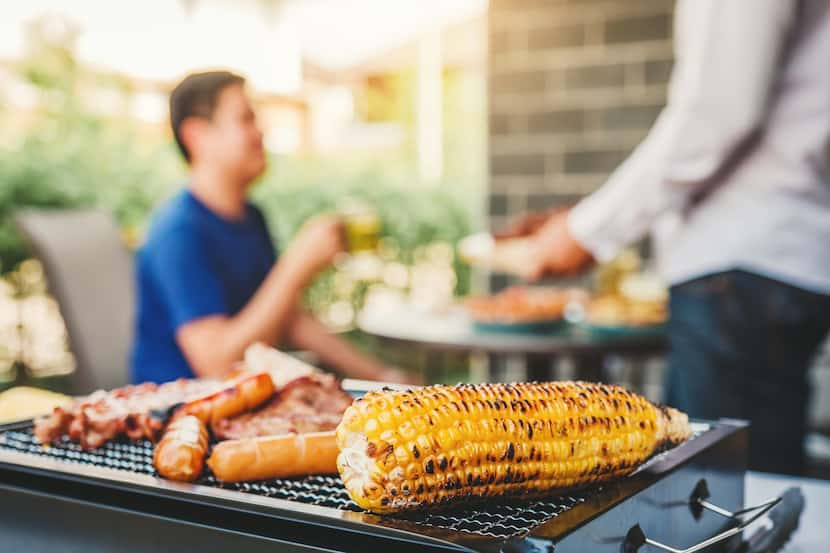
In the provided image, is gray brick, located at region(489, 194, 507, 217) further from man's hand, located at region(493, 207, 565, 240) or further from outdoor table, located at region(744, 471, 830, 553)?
outdoor table, located at region(744, 471, 830, 553)

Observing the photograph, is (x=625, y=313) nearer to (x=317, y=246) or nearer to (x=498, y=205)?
(x=317, y=246)

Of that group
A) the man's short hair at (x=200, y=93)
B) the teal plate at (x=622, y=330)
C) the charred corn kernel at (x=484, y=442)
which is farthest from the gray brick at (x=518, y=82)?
the charred corn kernel at (x=484, y=442)

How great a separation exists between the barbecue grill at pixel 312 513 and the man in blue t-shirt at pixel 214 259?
1610 mm

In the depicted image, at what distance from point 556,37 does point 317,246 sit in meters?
3.46

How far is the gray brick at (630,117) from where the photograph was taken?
5633mm

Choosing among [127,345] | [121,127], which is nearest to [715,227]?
[127,345]

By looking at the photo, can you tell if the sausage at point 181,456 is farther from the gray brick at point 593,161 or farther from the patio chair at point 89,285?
the gray brick at point 593,161

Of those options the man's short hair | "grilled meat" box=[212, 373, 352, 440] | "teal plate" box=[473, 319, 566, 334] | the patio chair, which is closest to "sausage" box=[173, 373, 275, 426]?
"grilled meat" box=[212, 373, 352, 440]

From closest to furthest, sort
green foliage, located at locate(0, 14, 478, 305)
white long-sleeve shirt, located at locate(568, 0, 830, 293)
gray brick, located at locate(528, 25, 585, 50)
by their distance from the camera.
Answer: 1. white long-sleeve shirt, located at locate(568, 0, 830, 293)
2. green foliage, located at locate(0, 14, 478, 305)
3. gray brick, located at locate(528, 25, 585, 50)

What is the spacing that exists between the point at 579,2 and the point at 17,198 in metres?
3.65

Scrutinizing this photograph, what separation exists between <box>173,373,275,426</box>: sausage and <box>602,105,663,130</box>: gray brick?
4.70 m

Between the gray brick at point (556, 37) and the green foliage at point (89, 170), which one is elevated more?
the gray brick at point (556, 37)

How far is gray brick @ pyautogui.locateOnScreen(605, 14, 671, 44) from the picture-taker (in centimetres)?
556

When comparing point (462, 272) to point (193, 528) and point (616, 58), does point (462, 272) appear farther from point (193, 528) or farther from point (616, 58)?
point (193, 528)
